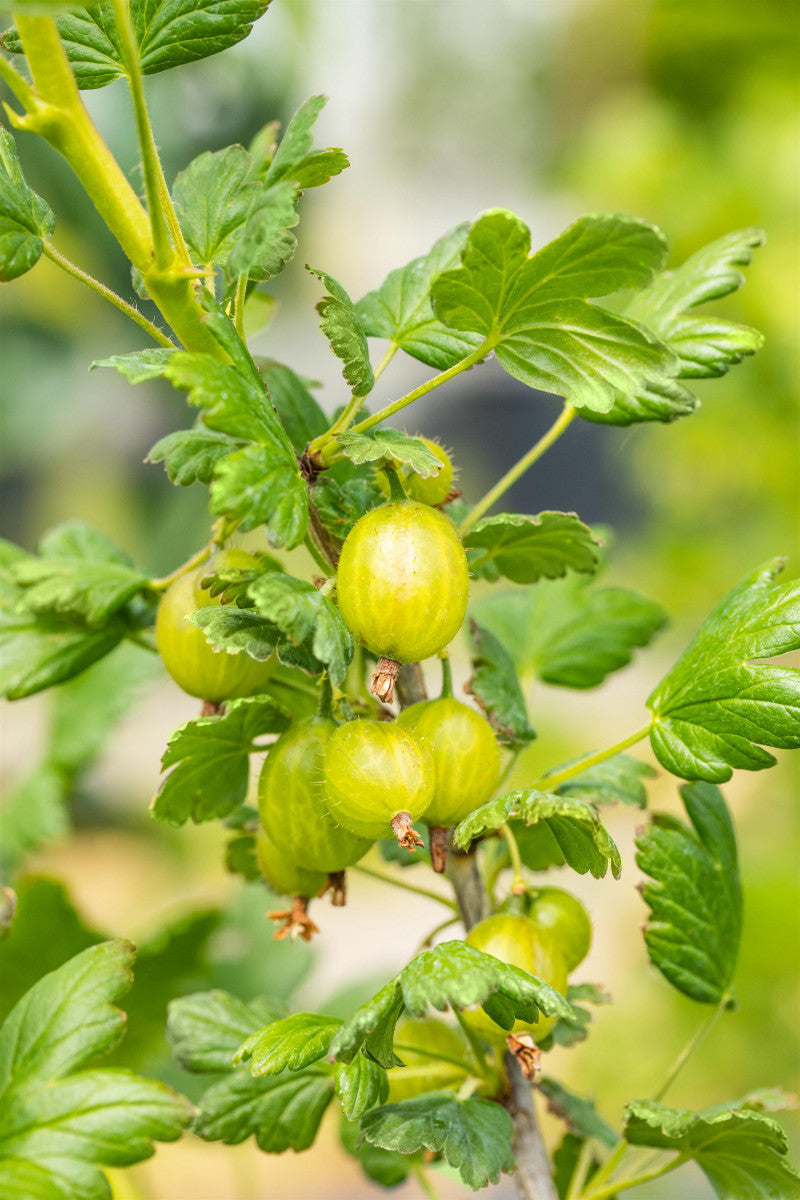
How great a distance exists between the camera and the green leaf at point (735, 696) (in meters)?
0.46

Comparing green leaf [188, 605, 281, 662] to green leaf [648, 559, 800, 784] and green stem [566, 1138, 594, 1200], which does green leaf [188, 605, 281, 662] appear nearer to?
green leaf [648, 559, 800, 784]

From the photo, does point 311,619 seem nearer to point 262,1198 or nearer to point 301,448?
point 301,448

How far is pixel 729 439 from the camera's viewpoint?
1.82 meters

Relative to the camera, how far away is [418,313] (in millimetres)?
529

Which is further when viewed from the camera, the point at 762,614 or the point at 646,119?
the point at 646,119

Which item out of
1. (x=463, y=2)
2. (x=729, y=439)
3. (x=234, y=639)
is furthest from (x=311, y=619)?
(x=463, y=2)

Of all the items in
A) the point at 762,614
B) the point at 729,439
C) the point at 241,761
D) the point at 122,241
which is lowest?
the point at 729,439

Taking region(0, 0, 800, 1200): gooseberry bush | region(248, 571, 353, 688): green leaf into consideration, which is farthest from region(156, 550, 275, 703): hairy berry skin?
region(248, 571, 353, 688): green leaf

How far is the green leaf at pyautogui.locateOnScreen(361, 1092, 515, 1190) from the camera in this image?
43 cm

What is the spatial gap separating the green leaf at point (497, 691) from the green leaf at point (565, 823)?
4.2 inches

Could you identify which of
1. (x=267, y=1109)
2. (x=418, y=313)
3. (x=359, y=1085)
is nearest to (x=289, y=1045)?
(x=359, y=1085)

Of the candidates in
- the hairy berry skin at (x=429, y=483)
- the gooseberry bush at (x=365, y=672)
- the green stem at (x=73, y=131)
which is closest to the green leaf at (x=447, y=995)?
the gooseberry bush at (x=365, y=672)

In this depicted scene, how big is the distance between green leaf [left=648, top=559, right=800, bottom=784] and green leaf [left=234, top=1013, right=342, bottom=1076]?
7.9 inches

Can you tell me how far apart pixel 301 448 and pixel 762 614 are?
0.79 ft
